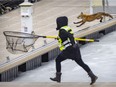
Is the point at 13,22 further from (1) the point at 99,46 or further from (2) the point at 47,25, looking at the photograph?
(1) the point at 99,46

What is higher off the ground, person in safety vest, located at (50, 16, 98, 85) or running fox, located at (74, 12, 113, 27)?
person in safety vest, located at (50, 16, 98, 85)

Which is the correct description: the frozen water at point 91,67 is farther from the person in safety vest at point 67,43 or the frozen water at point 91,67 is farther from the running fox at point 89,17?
the person in safety vest at point 67,43

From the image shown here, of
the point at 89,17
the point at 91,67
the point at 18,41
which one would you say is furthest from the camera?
the point at 89,17

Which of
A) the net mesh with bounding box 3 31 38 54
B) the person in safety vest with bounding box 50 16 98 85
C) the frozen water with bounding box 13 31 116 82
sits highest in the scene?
the person in safety vest with bounding box 50 16 98 85

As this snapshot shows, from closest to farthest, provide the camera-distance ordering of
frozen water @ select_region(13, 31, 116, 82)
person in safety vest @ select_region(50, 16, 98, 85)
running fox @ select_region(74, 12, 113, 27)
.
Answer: person in safety vest @ select_region(50, 16, 98, 85)
frozen water @ select_region(13, 31, 116, 82)
running fox @ select_region(74, 12, 113, 27)

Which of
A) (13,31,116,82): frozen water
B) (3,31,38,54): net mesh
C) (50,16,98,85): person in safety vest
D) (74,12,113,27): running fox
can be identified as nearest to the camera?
(50,16,98,85): person in safety vest

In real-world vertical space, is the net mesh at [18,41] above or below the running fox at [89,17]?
above

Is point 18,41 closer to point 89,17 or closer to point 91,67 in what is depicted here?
point 91,67

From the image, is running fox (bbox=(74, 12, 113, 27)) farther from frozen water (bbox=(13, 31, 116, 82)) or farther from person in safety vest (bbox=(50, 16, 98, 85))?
person in safety vest (bbox=(50, 16, 98, 85))

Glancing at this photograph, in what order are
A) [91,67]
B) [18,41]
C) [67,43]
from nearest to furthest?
[67,43] < [18,41] < [91,67]

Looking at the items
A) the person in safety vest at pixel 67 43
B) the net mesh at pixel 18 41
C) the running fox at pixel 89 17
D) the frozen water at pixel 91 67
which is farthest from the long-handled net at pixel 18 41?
the running fox at pixel 89 17

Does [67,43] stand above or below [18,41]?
above

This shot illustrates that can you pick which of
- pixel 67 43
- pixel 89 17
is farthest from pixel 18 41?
pixel 89 17

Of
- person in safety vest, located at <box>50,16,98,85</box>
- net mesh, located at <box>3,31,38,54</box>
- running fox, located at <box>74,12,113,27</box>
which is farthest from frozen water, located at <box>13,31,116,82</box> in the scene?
person in safety vest, located at <box>50,16,98,85</box>
